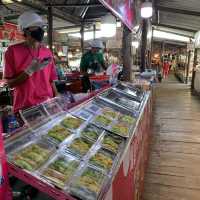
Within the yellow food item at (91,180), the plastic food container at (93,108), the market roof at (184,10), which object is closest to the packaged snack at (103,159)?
the yellow food item at (91,180)

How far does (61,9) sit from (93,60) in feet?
11.4

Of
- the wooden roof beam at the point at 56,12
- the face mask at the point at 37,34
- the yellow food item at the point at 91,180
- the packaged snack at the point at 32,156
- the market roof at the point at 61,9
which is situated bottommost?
the yellow food item at the point at 91,180

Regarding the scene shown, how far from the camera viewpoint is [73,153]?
195cm

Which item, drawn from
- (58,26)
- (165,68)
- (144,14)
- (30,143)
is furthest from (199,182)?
(165,68)

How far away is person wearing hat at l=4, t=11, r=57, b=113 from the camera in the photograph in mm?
2816

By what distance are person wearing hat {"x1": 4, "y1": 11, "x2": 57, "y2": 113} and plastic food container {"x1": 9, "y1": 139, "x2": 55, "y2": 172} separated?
1.05 m

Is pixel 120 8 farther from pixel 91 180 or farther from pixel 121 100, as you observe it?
pixel 91 180

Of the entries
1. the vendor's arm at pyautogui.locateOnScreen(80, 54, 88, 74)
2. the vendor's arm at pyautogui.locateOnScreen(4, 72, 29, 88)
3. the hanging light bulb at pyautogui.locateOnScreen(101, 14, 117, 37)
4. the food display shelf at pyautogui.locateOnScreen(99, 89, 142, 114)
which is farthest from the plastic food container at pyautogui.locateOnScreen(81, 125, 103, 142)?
the hanging light bulb at pyautogui.locateOnScreen(101, 14, 117, 37)

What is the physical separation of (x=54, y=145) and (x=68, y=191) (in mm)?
492

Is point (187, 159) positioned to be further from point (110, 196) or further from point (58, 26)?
point (58, 26)

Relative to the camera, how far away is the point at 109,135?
2.58m

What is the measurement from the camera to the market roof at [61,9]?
26.6 feet

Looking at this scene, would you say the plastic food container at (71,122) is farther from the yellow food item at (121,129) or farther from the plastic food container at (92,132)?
the yellow food item at (121,129)

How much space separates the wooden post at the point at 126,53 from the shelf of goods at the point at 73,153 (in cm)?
426
